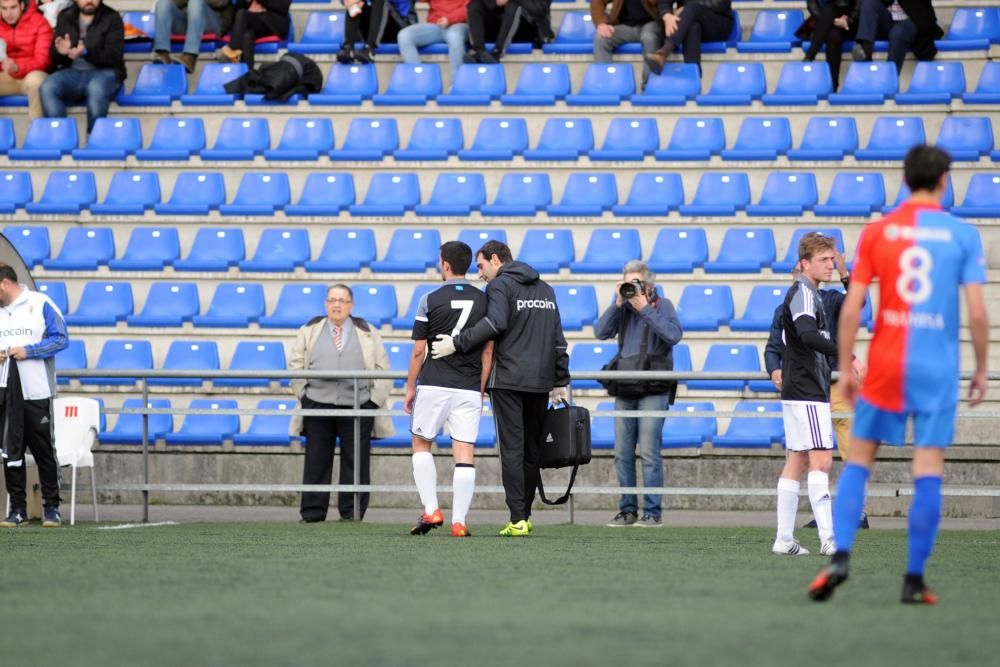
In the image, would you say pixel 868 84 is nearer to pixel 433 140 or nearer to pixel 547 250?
pixel 547 250

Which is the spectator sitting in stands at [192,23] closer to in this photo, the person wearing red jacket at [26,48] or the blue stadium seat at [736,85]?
the person wearing red jacket at [26,48]

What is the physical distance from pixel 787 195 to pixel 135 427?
6.97 meters

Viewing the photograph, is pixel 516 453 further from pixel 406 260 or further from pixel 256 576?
pixel 406 260

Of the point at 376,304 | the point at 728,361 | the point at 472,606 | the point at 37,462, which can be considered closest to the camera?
the point at 472,606

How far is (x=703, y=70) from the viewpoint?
58.6 feet

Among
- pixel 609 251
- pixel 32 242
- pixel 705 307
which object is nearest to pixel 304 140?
pixel 32 242

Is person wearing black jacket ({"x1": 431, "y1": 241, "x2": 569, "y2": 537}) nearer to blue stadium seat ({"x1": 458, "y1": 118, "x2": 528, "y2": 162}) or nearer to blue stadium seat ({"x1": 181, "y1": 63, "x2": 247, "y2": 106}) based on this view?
blue stadium seat ({"x1": 458, "y1": 118, "x2": 528, "y2": 162})

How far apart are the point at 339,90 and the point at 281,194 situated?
174cm

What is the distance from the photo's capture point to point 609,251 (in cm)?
1586

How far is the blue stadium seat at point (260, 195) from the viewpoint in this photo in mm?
16812

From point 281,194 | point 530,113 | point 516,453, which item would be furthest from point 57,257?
point 516,453

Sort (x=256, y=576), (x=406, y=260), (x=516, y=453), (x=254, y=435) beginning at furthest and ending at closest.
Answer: (x=406, y=260), (x=254, y=435), (x=516, y=453), (x=256, y=576)

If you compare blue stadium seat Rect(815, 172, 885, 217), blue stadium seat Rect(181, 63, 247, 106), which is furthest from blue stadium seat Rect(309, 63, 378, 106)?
blue stadium seat Rect(815, 172, 885, 217)


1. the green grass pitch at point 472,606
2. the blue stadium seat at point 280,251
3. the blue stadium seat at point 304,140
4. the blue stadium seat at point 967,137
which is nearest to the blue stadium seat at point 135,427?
the blue stadium seat at point 280,251
